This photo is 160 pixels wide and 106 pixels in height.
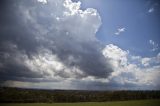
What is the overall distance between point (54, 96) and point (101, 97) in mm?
5537

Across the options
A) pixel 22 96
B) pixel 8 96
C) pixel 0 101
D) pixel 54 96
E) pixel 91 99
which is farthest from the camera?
pixel 91 99

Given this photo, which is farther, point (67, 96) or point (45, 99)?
point (67, 96)

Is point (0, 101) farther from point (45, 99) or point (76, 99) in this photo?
point (76, 99)

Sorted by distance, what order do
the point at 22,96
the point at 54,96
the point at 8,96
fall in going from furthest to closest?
the point at 54,96, the point at 22,96, the point at 8,96

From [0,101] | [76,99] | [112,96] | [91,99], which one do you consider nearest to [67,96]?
[76,99]

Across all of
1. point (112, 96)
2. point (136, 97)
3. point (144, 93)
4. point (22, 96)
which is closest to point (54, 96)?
point (22, 96)

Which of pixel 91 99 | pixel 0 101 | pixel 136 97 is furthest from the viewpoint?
pixel 136 97

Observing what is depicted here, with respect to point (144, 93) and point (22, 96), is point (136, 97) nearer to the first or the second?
point (144, 93)

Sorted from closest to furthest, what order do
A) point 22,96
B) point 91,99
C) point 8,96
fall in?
point 8,96 < point 22,96 < point 91,99

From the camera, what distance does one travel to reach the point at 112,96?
1076 inches

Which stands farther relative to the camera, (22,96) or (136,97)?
(136,97)

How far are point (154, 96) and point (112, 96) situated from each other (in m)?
4.72

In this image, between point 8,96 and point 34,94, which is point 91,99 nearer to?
point 34,94

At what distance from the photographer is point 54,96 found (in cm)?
2409
